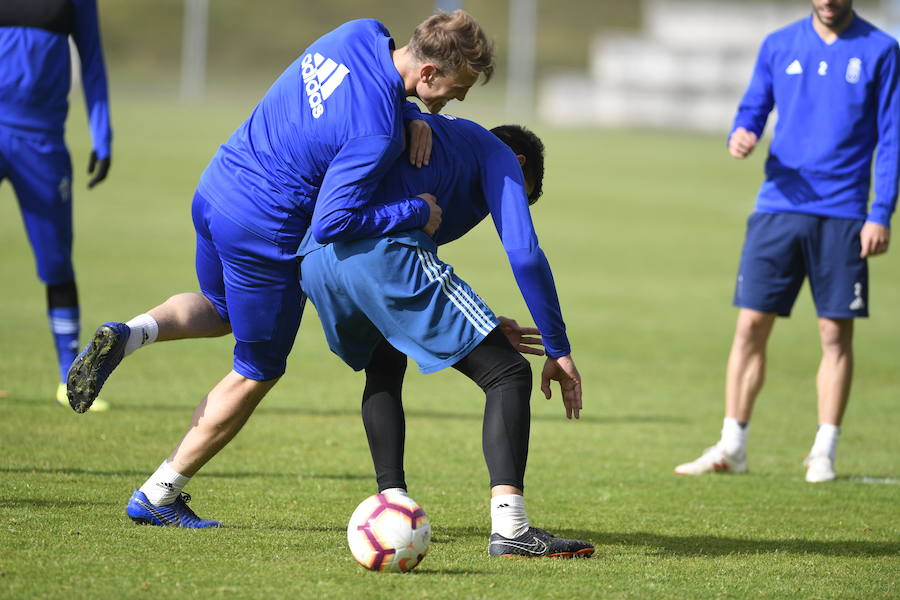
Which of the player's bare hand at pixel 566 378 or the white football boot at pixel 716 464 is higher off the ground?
the player's bare hand at pixel 566 378

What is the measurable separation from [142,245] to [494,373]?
48.1 ft

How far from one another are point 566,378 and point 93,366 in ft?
6.44

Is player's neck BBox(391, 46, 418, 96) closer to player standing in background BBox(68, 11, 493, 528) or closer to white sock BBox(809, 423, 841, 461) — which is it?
player standing in background BBox(68, 11, 493, 528)

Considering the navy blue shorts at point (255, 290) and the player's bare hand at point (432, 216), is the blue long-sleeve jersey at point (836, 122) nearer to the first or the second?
the player's bare hand at point (432, 216)

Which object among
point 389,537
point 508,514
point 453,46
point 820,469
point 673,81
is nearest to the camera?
point 389,537

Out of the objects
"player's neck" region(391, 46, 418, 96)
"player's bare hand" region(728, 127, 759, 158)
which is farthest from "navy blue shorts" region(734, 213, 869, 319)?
"player's neck" region(391, 46, 418, 96)

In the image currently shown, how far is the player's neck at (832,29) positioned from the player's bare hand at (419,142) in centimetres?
364

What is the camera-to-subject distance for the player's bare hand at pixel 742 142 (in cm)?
759

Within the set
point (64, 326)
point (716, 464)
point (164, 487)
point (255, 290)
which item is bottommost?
point (716, 464)

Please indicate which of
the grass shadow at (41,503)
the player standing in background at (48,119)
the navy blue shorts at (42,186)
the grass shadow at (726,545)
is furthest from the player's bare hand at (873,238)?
the navy blue shorts at (42,186)

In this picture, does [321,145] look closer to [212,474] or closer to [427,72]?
[427,72]

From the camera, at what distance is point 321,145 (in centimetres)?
490

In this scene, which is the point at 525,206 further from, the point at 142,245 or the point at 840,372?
the point at 142,245

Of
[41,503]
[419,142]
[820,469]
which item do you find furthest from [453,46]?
[820,469]
